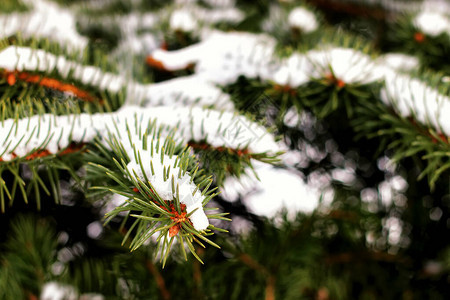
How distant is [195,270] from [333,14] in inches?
37.6

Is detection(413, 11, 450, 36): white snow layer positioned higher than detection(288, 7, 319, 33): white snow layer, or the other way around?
detection(413, 11, 450, 36): white snow layer

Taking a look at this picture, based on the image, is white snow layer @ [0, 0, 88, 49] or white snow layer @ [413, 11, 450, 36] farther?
white snow layer @ [413, 11, 450, 36]

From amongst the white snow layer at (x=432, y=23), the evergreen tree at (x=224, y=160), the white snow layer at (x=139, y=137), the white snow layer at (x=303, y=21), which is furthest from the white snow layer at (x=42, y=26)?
the white snow layer at (x=432, y=23)

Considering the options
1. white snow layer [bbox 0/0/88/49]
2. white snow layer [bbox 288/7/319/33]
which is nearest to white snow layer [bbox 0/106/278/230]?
white snow layer [bbox 0/0/88/49]

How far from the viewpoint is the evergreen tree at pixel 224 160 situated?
40 cm

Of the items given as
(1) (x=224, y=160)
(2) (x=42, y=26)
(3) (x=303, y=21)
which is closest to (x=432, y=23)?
(3) (x=303, y=21)

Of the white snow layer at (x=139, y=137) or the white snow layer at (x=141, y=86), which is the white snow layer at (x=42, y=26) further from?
the white snow layer at (x=139, y=137)

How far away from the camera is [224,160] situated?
420 mm

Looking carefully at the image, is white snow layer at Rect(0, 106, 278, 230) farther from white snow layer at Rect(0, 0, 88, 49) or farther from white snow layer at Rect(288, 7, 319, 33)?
white snow layer at Rect(288, 7, 319, 33)

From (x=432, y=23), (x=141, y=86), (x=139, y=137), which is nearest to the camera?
(x=139, y=137)

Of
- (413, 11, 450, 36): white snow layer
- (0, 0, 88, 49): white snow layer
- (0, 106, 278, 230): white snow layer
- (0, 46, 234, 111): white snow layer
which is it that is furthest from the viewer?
(413, 11, 450, 36): white snow layer

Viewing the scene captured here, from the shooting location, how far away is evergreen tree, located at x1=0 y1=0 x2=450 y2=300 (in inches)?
15.6

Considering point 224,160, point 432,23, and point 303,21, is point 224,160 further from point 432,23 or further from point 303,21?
point 432,23

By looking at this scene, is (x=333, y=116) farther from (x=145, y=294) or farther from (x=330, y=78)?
(x=145, y=294)
